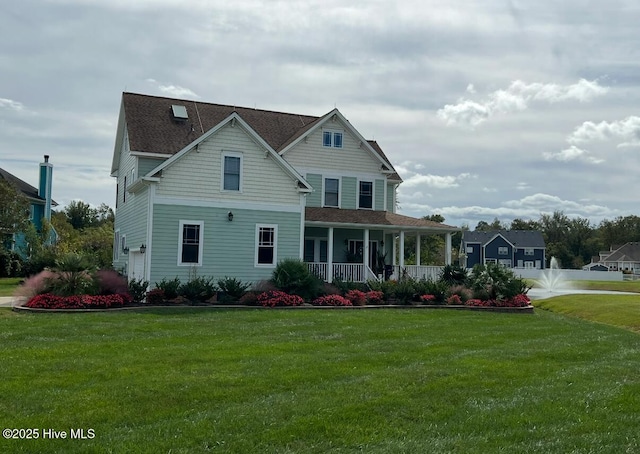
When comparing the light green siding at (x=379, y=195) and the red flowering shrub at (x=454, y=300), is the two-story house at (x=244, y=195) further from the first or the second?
the red flowering shrub at (x=454, y=300)

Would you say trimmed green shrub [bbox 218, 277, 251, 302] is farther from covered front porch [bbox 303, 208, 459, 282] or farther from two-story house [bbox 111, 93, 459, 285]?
covered front porch [bbox 303, 208, 459, 282]

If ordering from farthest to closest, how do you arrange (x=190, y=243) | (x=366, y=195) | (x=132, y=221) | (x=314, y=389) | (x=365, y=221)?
(x=366, y=195) → (x=365, y=221) → (x=132, y=221) → (x=190, y=243) → (x=314, y=389)

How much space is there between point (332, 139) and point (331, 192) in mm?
2501

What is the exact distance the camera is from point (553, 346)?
13.2m

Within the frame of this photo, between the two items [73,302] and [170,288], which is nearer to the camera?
[73,302]

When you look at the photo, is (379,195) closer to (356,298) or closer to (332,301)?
(356,298)

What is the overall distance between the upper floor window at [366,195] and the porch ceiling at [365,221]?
56 cm

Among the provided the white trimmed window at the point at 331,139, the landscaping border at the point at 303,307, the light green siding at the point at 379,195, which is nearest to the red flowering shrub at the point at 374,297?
the landscaping border at the point at 303,307

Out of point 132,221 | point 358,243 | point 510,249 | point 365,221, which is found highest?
point 510,249

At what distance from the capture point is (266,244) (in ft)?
81.7

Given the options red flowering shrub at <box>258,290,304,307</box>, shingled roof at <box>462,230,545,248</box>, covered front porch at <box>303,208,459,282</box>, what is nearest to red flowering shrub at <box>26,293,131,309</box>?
red flowering shrub at <box>258,290,304,307</box>

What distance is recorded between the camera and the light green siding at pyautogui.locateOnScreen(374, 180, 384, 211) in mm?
30516

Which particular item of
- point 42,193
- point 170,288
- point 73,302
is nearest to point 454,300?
point 170,288

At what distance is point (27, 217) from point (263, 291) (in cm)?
2540
